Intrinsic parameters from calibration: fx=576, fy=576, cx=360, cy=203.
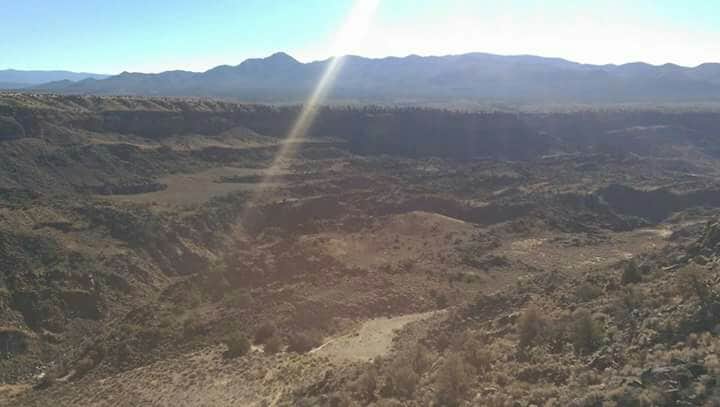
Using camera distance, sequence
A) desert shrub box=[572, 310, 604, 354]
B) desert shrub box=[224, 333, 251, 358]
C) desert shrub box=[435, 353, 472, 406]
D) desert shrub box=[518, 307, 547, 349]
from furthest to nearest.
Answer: desert shrub box=[224, 333, 251, 358], desert shrub box=[518, 307, 547, 349], desert shrub box=[572, 310, 604, 354], desert shrub box=[435, 353, 472, 406]

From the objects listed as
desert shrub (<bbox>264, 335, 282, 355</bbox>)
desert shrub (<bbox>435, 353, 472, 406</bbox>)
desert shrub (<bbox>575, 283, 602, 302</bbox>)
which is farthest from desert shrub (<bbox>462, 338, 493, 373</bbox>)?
desert shrub (<bbox>264, 335, 282, 355</bbox>)

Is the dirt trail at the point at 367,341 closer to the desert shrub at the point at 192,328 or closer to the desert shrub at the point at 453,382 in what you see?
the desert shrub at the point at 192,328

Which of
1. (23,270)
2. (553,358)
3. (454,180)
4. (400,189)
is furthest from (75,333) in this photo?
(454,180)

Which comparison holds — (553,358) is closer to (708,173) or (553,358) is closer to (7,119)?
(7,119)

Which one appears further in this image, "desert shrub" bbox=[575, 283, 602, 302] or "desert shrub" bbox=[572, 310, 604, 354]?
"desert shrub" bbox=[575, 283, 602, 302]

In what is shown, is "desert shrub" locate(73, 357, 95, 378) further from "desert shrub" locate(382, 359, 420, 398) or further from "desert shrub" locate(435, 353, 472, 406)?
"desert shrub" locate(435, 353, 472, 406)
